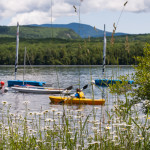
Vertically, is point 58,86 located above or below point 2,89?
above

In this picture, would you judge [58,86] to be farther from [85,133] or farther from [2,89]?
[2,89]

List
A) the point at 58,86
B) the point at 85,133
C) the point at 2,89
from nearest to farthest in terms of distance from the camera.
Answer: the point at 85,133
the point at 58,86
the point at 2,89

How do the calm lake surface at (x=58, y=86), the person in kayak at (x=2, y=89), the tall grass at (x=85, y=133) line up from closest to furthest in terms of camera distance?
the tall grass at (x=85, y=133) < the calm lake surface at (x=58, y=86) < the person in kayak at (x=2, y=89)

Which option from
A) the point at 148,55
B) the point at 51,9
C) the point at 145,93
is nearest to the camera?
the point at 51,9

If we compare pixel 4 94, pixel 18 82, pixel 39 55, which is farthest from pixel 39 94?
pixel 39 55

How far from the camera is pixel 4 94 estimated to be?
4691 centimetres

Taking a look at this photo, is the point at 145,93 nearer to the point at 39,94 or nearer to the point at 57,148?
the point at 57,148

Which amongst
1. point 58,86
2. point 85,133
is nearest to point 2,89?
point 58,86

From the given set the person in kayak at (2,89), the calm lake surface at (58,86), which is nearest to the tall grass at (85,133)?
the calm lake surface at (58,86)

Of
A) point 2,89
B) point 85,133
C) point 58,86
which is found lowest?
point 2,89

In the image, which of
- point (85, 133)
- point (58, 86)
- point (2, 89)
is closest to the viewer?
point (85, 133)

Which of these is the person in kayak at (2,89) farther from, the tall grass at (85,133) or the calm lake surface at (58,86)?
the tall grass at (85,133)

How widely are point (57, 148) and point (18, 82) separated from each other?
171 ft

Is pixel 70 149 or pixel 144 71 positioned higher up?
pixel 144 71
